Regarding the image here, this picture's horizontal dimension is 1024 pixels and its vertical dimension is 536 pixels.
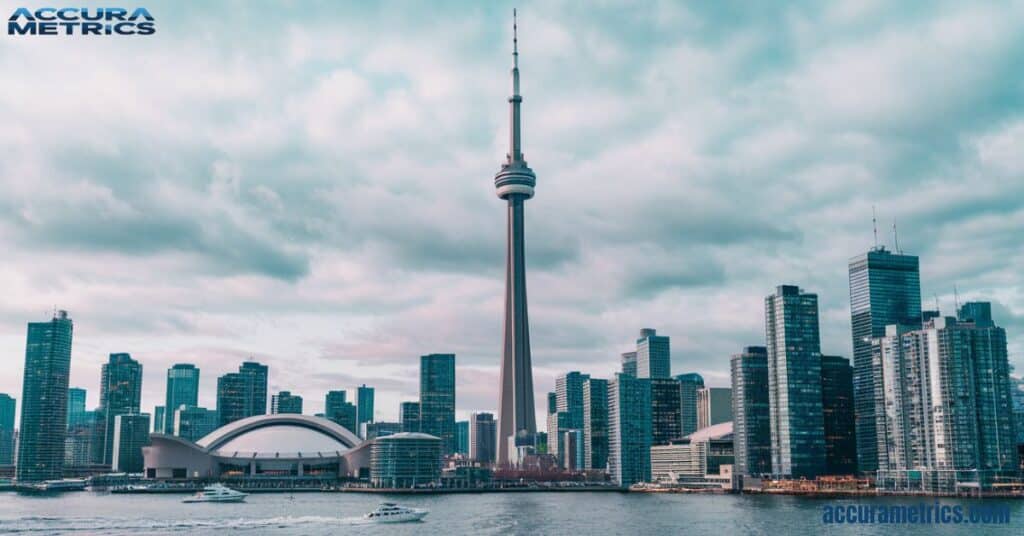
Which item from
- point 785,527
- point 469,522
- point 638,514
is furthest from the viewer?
point 638,514

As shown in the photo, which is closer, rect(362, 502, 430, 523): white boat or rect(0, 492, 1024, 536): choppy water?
rect(0, 492, 1024, 536): choppy water

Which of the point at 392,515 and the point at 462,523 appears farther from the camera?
the point at 392,515

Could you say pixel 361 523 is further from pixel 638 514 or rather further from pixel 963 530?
pixel 963 530

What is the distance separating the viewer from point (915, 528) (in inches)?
6004

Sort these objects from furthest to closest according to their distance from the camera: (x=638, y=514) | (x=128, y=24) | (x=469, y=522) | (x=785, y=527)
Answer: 1. (x=638, y=514)
2. (x=469, y=522)
3. (x=785, y=527)
4. (x=128, y=24)

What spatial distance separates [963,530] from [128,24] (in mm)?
129741

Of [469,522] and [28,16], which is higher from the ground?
[28,16]

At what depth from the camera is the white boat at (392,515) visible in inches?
6496

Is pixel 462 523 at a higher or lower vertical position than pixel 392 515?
lower

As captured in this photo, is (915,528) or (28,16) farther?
(915,528)

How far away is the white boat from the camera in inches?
6496

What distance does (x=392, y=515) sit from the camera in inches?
6594

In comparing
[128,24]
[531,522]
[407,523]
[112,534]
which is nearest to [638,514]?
[531,522]

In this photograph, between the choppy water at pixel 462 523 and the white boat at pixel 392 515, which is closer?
the choppy water at pixel 462 523
